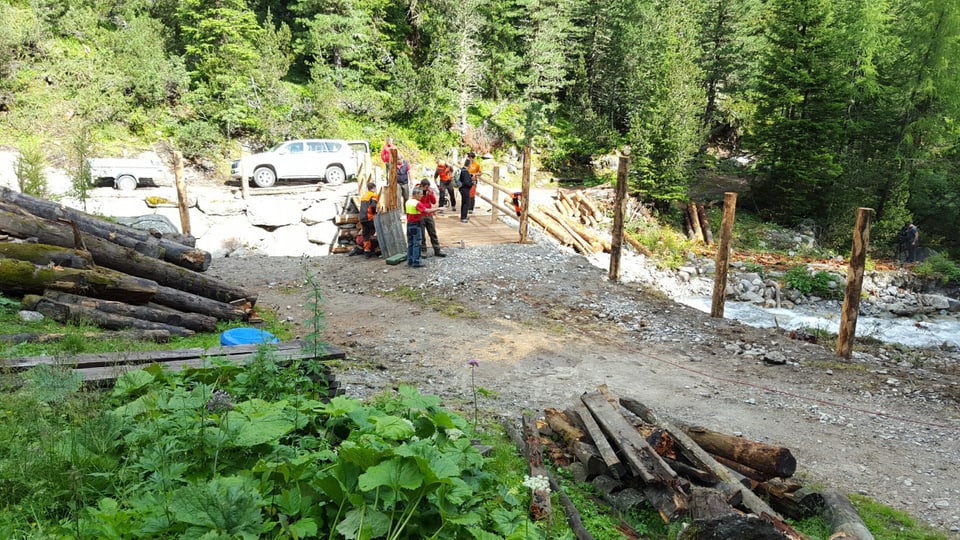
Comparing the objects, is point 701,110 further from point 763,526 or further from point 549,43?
point 763,526

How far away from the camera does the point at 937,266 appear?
Answer: 2233 cm

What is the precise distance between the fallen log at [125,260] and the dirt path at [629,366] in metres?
1.67

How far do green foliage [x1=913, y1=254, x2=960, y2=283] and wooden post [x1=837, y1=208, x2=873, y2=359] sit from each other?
48.8 ft

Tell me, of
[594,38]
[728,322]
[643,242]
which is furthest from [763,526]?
[594,38]

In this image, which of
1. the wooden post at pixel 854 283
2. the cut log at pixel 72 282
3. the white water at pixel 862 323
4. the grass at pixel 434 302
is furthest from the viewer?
the white water at pixel 862 323

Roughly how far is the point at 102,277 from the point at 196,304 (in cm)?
135

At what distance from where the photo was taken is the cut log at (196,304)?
8984 mm

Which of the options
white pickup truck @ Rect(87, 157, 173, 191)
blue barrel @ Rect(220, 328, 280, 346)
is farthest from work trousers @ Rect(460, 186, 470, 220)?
blue barrel @ Rect(220, 328, 280, 346)

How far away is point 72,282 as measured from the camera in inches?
315

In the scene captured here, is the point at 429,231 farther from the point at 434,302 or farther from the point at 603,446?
the point at 603,446

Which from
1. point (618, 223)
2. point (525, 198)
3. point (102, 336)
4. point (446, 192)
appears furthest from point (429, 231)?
point (102, 336)

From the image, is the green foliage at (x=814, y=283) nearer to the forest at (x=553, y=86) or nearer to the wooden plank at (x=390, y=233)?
the forest at (x=553, y=86)

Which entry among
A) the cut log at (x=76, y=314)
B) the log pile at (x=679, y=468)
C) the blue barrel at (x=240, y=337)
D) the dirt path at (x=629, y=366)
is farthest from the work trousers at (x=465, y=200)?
the log pile at (x=679, y=468)

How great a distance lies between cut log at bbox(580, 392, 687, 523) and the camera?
463 cm
